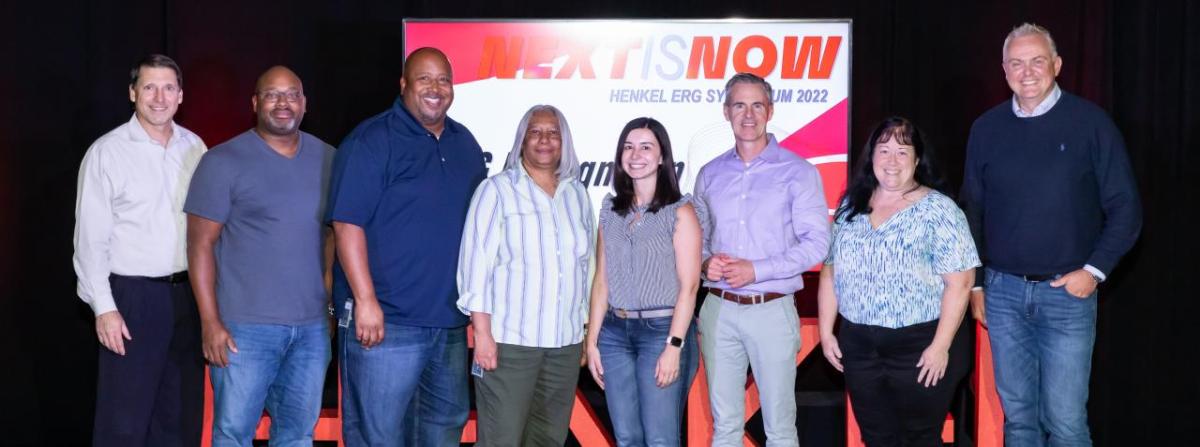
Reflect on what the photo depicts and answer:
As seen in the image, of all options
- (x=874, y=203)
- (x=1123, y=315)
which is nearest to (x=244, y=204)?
(x=874, y=203)

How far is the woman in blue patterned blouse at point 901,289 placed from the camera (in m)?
2.84

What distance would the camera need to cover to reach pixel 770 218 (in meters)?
3.13

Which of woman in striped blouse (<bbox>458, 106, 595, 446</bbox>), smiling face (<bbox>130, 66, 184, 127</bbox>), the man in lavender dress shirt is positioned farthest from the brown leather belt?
smiling face (<bbox>130, 66, 184, 127</bbox>)

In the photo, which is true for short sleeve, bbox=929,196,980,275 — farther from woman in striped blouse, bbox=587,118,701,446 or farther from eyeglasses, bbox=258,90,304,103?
eyeglasses, bbox=258,90,304,103

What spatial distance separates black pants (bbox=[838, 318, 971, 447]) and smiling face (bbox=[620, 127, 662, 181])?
717 mm

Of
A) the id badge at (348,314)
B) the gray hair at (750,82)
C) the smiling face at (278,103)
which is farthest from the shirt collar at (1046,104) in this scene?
the smiling face at (278,103)

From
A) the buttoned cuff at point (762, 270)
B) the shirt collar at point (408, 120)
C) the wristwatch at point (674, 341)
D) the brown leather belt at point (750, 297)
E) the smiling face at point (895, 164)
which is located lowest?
the wristwatch at point (674, 341)

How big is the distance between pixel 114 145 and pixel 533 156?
131 centimetres

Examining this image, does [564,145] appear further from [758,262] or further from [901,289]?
[901,289]

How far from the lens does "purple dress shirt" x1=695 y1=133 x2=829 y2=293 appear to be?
10.1ft

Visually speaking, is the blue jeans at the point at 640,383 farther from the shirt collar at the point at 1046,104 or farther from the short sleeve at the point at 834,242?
the shirt collar at the point at 1046,104

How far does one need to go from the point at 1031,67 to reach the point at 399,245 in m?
1.95

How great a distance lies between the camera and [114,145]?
10.2 feet

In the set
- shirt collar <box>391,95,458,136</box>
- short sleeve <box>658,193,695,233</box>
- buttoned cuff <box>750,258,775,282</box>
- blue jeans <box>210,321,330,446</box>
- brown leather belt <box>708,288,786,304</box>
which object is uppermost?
shirt collar <box>391,95,458,136</box>
